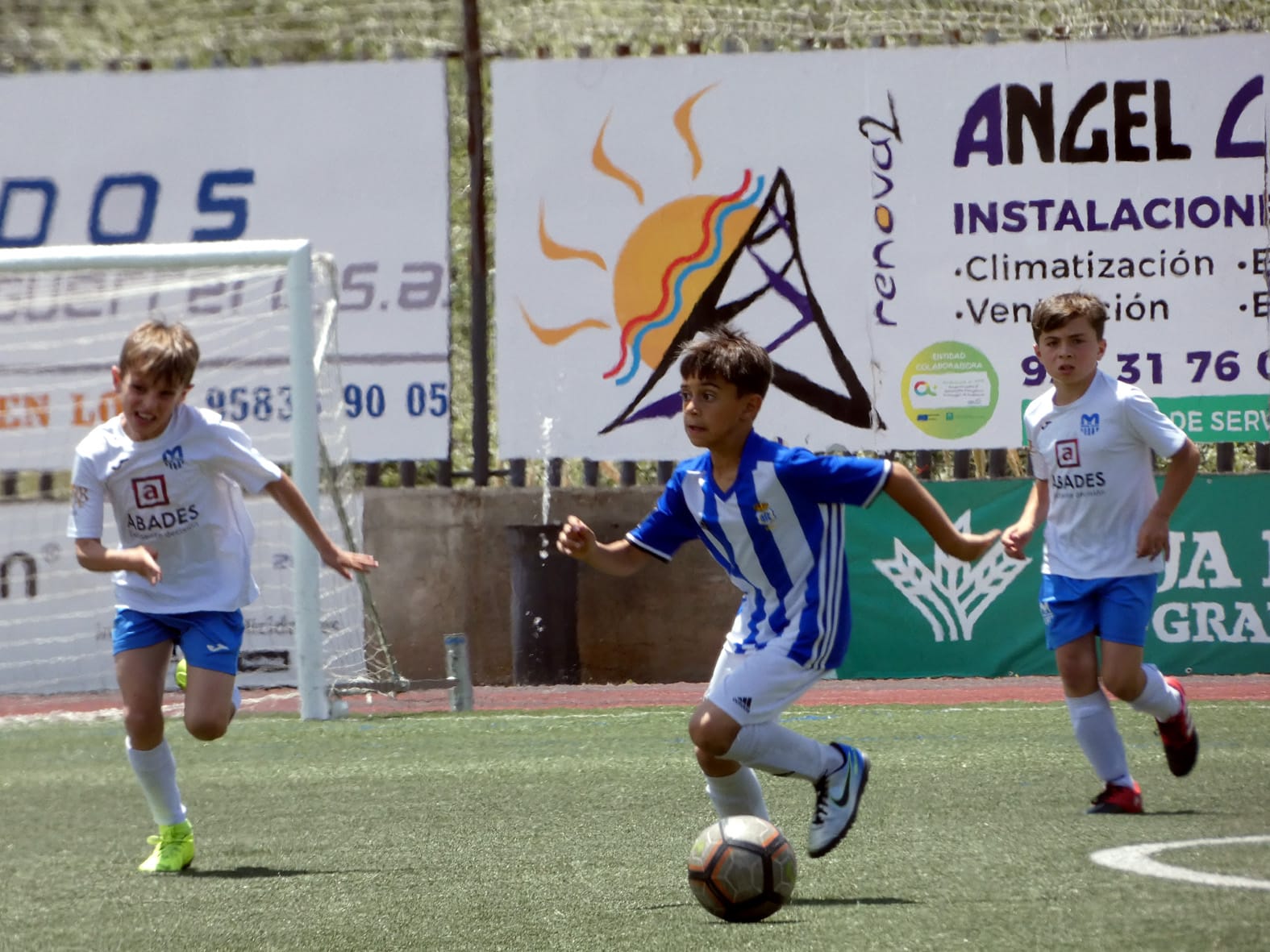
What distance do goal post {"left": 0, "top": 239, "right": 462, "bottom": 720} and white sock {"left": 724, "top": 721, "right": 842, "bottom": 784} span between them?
267 inches

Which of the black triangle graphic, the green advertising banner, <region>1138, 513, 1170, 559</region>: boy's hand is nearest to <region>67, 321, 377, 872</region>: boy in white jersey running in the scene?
<region>1138, 513, 1170, 559</region>: boy's hand

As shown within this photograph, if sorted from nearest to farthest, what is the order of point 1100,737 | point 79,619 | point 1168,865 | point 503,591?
point 1168,865, point 1100,737, point 79,619, point 503,591

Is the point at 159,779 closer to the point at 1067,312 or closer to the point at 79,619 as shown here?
the point at 1067,312

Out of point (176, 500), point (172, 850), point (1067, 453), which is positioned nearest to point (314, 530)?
point (176, 500)

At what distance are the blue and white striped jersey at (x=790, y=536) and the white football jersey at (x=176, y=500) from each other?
1.70m

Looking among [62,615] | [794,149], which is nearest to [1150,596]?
[794,149]

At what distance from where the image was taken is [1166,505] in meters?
6.06

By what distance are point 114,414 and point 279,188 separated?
79.8 inches

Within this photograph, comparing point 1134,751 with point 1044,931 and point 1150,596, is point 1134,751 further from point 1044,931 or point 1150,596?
point 1044,931

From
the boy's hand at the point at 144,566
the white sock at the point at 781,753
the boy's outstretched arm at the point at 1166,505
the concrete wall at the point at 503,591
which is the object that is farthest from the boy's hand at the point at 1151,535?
the concrete wall at the point at 503,591

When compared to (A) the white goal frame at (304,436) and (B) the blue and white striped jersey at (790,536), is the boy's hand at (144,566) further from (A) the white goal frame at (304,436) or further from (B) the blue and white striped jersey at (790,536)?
(A) the white goal frame at (304,436)

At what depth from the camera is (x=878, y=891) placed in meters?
4.62

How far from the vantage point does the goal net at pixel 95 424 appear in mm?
12258

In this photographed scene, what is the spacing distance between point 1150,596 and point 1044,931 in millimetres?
2650
